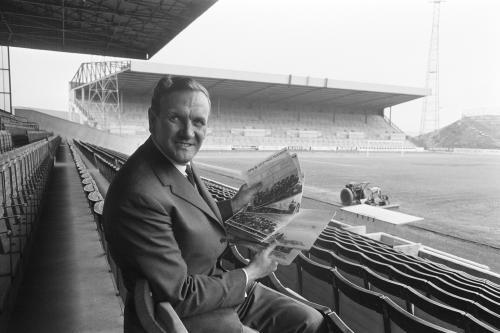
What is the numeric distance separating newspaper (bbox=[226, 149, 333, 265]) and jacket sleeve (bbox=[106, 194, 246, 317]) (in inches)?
8.0

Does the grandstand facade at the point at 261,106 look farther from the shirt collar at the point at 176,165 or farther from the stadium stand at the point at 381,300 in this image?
the shirt collar at the point at 176,165

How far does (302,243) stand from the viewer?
1.04 meters

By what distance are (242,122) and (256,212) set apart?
4709 centimetres

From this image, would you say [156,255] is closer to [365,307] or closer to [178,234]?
[178,234]

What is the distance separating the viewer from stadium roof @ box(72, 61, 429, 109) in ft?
121

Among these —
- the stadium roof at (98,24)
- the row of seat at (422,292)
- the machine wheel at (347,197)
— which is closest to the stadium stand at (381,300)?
the row of seat at (422,292)

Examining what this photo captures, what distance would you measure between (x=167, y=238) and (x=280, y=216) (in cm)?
39

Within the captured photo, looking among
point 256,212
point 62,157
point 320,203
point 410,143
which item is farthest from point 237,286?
point 410,143

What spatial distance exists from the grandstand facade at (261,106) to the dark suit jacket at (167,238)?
3544 centimetres

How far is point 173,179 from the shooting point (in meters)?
1.16

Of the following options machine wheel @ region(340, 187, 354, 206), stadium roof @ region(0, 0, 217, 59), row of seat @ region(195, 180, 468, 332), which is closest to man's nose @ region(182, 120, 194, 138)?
row of seat @ region(195, 180, 468, 332)

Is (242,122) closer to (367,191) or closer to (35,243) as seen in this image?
(367,191)

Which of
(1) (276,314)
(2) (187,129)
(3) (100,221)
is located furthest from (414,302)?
(3) (100,221)

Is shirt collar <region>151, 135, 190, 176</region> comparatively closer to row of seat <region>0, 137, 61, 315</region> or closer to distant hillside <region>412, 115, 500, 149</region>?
row of seat <region>0, 137, 61, 315</region>
